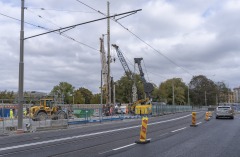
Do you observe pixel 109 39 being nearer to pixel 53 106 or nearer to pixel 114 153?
pixel 53 106

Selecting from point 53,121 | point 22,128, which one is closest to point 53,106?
point 53,121

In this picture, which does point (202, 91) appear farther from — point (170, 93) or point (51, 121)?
point (51, 121)

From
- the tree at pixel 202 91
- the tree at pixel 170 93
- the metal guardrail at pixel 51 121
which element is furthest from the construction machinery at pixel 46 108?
the tree at pixel 202 91

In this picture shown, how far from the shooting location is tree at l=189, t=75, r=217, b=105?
541 feet

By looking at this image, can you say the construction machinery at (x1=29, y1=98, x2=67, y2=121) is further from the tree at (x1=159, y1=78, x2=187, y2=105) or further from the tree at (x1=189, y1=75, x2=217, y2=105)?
the tree at (x1=189, y1=75, x2=217, y2=105)

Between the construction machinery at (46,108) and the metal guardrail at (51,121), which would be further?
the construction machinery at (46,108)

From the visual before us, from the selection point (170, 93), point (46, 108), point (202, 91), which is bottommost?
point (46, 108)

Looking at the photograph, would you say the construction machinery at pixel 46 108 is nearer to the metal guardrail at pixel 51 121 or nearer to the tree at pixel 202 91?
the metal guardrail at pixel 51 121

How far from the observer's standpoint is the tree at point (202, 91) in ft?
541

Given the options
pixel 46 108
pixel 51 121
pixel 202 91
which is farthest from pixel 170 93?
pixel 51 121

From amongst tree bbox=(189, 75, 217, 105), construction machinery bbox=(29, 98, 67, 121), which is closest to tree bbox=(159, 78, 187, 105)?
tree bbox=(189, 75, 217, 105)

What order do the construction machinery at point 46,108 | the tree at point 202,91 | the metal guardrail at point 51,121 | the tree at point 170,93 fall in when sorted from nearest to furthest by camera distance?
the metal guardrail at point 51,121
the construction machinery at point 46,108
the tree at point 170,93
the tree at point 202,91

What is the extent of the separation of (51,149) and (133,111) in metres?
47.2

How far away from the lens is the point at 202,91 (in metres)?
166
